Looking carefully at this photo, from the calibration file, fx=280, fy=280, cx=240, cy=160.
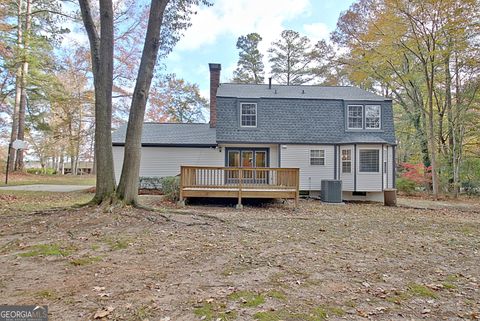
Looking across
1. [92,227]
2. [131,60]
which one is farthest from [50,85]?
[92,227]

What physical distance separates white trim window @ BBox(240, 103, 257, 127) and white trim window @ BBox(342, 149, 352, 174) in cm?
484

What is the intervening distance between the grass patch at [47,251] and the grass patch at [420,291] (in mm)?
4866

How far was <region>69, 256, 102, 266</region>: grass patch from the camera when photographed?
3.97m

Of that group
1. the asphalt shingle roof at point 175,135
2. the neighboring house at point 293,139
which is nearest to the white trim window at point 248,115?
the neighboring house at point 293,139

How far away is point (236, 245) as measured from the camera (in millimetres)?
5262

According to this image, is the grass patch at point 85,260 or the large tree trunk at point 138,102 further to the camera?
the large tree trunk at point 138,102

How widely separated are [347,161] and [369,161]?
1012 millimetres

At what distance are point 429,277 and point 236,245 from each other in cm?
303

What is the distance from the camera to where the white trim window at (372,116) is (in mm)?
14867

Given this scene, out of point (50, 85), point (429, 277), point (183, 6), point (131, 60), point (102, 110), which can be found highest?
point (131, 60)

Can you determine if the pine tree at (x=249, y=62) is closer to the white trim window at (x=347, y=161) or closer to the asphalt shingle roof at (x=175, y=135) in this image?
the asphalt shingle roof at (x=175, y=135)

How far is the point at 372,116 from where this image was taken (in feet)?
49.0

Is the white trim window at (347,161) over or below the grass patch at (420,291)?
over

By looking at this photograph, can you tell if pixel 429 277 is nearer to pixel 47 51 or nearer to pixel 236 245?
pixel 236 245
